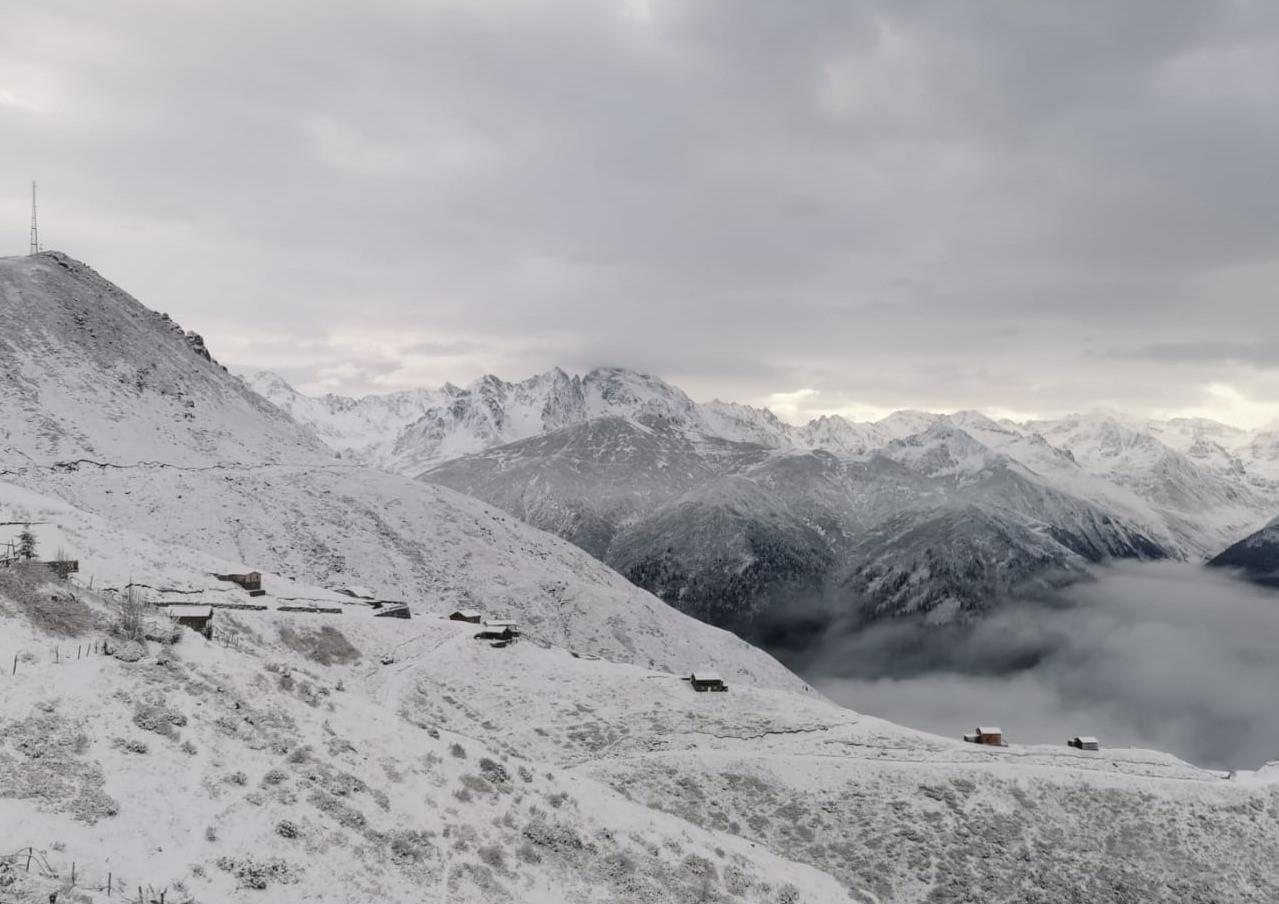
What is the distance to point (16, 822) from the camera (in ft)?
53.1

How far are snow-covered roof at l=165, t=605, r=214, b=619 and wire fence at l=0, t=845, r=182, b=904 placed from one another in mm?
22029

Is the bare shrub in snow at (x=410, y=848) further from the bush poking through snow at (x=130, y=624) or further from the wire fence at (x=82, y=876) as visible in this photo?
the bush poking through snow at (x=130, y=624)

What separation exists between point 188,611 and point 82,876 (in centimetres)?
2586

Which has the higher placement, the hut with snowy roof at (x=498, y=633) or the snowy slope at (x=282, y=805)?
the snowy slope at (x=282, y=805)

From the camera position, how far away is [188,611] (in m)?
38.8

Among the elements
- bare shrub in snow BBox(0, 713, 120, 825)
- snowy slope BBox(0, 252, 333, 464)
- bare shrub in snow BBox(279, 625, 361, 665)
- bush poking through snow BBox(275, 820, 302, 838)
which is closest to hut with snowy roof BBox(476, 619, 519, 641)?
bare shrub in snow BBox(279, 625, 361, 665)

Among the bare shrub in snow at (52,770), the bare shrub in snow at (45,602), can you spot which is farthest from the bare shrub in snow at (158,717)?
the bare shrub in snow at (45,602)

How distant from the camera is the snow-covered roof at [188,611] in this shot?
122 feet

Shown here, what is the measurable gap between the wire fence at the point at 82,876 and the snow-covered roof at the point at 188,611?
22.0m

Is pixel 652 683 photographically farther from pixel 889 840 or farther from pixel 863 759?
pixel 889 840

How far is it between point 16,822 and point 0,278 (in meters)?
180

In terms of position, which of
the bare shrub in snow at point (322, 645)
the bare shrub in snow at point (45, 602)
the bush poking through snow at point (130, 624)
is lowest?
the bare shrub in snow at point (322, 645)

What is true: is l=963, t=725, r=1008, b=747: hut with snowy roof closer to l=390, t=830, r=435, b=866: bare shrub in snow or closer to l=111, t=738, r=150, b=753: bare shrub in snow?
l=390, t=830, r=435, b=866: bare shrub in snow

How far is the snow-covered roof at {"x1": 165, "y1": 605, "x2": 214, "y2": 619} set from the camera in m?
37.1
